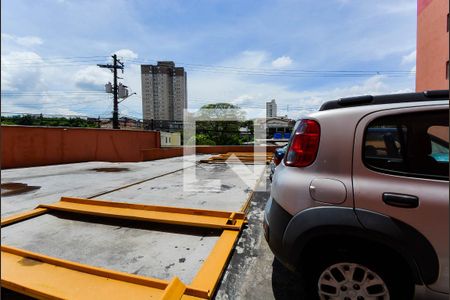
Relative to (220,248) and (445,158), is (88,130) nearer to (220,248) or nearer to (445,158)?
(220,248)

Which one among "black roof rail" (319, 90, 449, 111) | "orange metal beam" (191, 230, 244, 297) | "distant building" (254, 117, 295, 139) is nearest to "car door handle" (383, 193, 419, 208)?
"black roof rail" (319, 90, 449, 111)

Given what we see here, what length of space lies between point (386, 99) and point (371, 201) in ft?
Answer: 2.76

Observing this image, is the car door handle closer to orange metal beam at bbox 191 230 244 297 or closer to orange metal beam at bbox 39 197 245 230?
orange metal beam at bbox 191 230 244 297

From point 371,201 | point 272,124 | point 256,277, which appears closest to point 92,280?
point 256,277

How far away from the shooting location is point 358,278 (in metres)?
1.97

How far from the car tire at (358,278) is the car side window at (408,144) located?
2.14ft

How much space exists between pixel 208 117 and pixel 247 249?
138ft

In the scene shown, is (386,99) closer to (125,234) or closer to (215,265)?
(215,265)

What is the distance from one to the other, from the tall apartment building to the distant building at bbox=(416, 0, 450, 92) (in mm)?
37183

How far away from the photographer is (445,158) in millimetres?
1931

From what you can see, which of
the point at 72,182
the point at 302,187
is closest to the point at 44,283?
the point at 302,187

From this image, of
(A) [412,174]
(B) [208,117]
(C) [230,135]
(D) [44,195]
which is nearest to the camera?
(A) [412,174]

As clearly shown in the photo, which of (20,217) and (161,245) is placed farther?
(20,217)

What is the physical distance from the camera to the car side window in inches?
75.3
